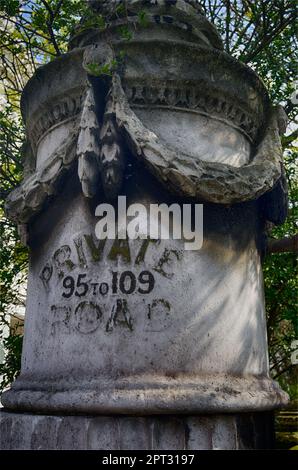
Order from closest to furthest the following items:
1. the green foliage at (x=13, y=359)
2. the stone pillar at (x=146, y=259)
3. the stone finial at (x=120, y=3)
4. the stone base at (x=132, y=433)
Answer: the stone base at (x=132, y=433), the stone pillar at (x=146, y=259), the stone finial at (x=120, y=3), the green foliage at (x=13, y=359)

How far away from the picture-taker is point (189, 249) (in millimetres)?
3463

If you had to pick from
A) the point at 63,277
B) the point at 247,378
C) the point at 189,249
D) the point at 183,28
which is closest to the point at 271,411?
the point at 247,378

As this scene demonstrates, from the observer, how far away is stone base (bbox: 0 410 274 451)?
2957 millimetres

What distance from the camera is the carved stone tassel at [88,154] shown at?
3.42m

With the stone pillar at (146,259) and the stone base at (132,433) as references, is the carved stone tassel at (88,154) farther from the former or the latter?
the stone base at (132,433)

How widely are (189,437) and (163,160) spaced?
1.73 metres

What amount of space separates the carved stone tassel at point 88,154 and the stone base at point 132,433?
147 centimetres

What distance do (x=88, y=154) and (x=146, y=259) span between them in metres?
0.81

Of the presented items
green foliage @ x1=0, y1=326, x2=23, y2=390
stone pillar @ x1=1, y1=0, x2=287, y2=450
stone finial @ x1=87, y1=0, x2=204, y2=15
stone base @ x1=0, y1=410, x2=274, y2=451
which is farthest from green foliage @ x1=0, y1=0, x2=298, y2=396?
stone base @ x1=0, y1=410, x2=274, y2=451

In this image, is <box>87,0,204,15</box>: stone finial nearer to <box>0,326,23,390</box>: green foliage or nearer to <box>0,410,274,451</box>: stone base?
<box>0,410,274,451</box>: stone base

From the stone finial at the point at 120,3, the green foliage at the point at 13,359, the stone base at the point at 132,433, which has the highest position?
the stone finial at the point at 120,3

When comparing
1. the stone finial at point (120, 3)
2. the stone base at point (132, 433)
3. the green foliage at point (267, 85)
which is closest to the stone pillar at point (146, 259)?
the stone base at point (132, 433)

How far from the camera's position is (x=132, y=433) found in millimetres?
2955
